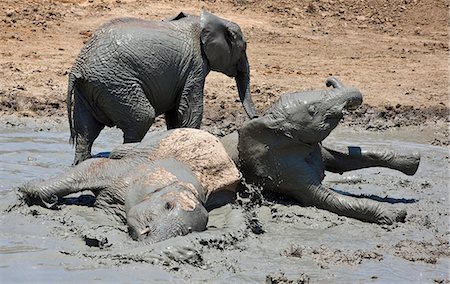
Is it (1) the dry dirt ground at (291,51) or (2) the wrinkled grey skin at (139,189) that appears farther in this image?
(1) the dry dirt ground at (291,51)

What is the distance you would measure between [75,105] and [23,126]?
114 inches

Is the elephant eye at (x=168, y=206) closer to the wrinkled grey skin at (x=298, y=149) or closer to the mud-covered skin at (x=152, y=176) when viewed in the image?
the mud-covered skin at (x=152, y=176)

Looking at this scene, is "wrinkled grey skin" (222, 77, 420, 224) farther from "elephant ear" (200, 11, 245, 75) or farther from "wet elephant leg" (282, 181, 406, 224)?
"elephant ear" (200, 11, 245, 75)

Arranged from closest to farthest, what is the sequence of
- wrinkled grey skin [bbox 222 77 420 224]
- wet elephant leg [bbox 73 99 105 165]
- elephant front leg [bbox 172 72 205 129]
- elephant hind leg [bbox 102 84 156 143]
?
wrinkled grey skin [bbox 222 77 420 224]
elephant hind leg [bbox 102 84 156 143]
wet elephant leg [bbox 73 99 105 165]
elephant front leg [bbox 172 72 205 129]

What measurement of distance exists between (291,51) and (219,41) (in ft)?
23.3

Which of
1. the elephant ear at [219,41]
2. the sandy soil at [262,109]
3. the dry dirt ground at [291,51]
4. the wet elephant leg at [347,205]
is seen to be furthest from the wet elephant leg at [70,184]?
the dry dirt ground at [291,51]

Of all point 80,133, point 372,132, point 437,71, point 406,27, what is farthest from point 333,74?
point 80,133

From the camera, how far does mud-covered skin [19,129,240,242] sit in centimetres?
572

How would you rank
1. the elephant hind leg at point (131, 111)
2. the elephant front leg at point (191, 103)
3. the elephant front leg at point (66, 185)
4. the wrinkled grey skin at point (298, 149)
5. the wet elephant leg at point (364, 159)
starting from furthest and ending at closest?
the elephant front leg at point (191, 103)
the elephant hind leg at point (131, 111)
the wet elephant leg at point (364, 159)
the wrinkled grey skin at point (298, 149)
the elephant front leg at point (66, 185)

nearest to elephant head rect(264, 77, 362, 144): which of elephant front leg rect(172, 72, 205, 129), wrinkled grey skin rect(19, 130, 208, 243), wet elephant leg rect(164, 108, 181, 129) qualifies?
wrinkled grey skin rect(19, 130, 208, 243)

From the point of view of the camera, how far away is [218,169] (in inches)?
240

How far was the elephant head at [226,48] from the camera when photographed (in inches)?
298

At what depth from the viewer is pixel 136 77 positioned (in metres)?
7.10

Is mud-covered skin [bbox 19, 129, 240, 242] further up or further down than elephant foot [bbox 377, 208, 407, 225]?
further up
